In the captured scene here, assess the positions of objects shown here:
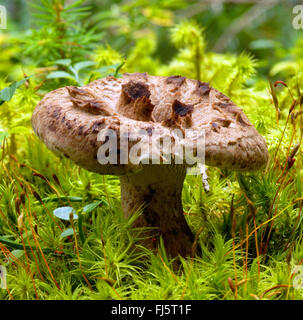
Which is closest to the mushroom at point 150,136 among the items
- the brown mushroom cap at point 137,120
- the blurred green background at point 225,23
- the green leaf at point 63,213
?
the brown mushroom cap at point 137,120

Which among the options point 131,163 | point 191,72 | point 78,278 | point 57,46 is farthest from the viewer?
point 191,72

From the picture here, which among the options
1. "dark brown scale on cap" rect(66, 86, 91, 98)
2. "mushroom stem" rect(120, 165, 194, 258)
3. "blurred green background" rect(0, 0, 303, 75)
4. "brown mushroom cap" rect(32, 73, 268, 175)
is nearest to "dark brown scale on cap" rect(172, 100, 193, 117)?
"brown mushroom cap" rect(32, 73, 268, 175)

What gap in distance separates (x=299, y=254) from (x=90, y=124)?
3.08 feet

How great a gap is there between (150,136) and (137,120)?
0.20 meters

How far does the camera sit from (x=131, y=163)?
3.75 ft

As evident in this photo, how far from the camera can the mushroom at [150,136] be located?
1151mm

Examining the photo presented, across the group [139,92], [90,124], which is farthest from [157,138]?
[139,92]

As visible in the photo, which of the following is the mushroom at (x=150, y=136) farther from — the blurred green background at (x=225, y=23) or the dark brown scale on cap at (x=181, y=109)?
the blurred green background at (x=225, y=23)

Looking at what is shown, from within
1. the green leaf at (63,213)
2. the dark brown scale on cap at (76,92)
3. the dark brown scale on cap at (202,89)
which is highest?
the dark brown scale on cap at (202,89)

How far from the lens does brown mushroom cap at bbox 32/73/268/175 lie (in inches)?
46.0

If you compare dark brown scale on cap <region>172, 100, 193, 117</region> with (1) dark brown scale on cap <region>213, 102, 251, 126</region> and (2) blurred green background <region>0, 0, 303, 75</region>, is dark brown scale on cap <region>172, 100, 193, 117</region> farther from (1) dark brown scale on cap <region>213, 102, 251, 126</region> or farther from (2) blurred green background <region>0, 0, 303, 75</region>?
(2) blurred green background <region>0, 0, 303, 75</region>

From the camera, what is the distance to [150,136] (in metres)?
1.17

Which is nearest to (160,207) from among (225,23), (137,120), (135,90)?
(137,120)
